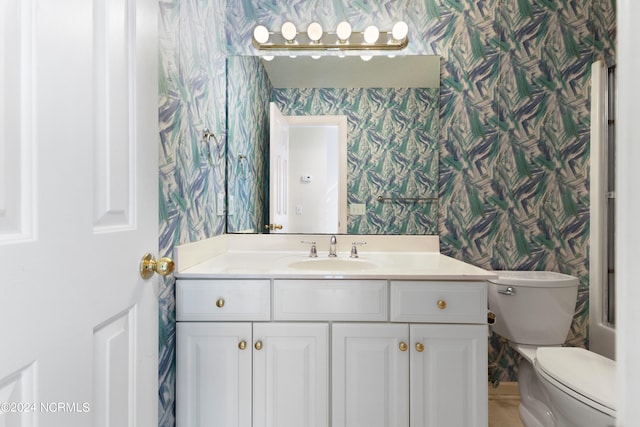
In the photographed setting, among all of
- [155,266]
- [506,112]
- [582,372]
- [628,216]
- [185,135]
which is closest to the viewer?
[628,216]

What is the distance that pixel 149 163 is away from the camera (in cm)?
85

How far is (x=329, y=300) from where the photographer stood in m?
1.31

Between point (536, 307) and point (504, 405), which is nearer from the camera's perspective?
point (536, 307)

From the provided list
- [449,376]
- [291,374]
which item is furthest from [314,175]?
[449,376]

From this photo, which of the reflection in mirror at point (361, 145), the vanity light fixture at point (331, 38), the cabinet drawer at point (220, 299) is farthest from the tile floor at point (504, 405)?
the vanity light fixture at point (331, 38)

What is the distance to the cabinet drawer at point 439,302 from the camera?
1295 mm

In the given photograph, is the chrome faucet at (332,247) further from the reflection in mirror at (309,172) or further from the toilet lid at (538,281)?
the toilet lid at (538,281)

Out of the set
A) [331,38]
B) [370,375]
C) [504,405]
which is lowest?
[504,405]

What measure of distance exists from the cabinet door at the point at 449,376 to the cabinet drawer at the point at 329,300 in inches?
7.1

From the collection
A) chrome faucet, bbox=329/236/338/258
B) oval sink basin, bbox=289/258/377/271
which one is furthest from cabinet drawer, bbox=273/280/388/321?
chrome faucet, bbox=329/236/338/258

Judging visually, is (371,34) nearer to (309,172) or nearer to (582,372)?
(309,172)

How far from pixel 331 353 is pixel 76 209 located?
1.00m

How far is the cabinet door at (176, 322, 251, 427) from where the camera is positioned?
4.21ft

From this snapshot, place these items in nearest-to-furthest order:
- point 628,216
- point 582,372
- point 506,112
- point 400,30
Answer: point 628,216
point 582,372
point 400,30
point 506,112
